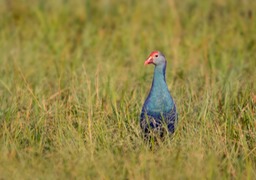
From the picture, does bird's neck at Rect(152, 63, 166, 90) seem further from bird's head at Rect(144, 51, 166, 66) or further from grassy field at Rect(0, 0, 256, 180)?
grassy field at Rect(0, 0, 256, 180)

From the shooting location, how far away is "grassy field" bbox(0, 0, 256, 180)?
4547mm

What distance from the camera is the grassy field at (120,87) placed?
14.9ft

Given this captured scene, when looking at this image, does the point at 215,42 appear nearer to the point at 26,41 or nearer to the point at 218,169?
the point at 26,41

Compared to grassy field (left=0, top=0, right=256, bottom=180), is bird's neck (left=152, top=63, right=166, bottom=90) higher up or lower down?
higher up

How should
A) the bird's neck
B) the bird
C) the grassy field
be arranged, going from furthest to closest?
the bird's neck
the bird
the grassy field

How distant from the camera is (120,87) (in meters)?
6.48

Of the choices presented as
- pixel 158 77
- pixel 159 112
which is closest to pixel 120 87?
pixel 158 77

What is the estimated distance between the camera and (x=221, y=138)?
4957mm

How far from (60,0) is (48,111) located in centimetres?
421

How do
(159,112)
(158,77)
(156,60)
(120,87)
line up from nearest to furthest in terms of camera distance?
(159,112) < (158,77) < (156,60) < (120,87)

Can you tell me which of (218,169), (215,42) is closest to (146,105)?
(218,169)

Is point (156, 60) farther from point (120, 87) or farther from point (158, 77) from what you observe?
point (120, 87)

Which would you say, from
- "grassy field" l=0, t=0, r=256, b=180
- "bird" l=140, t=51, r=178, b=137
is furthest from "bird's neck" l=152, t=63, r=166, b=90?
"grassy field" l=0, t=0, r=256, b=180

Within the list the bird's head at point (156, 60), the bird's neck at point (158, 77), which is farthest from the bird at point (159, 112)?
the bird's head at point (156, 60)
